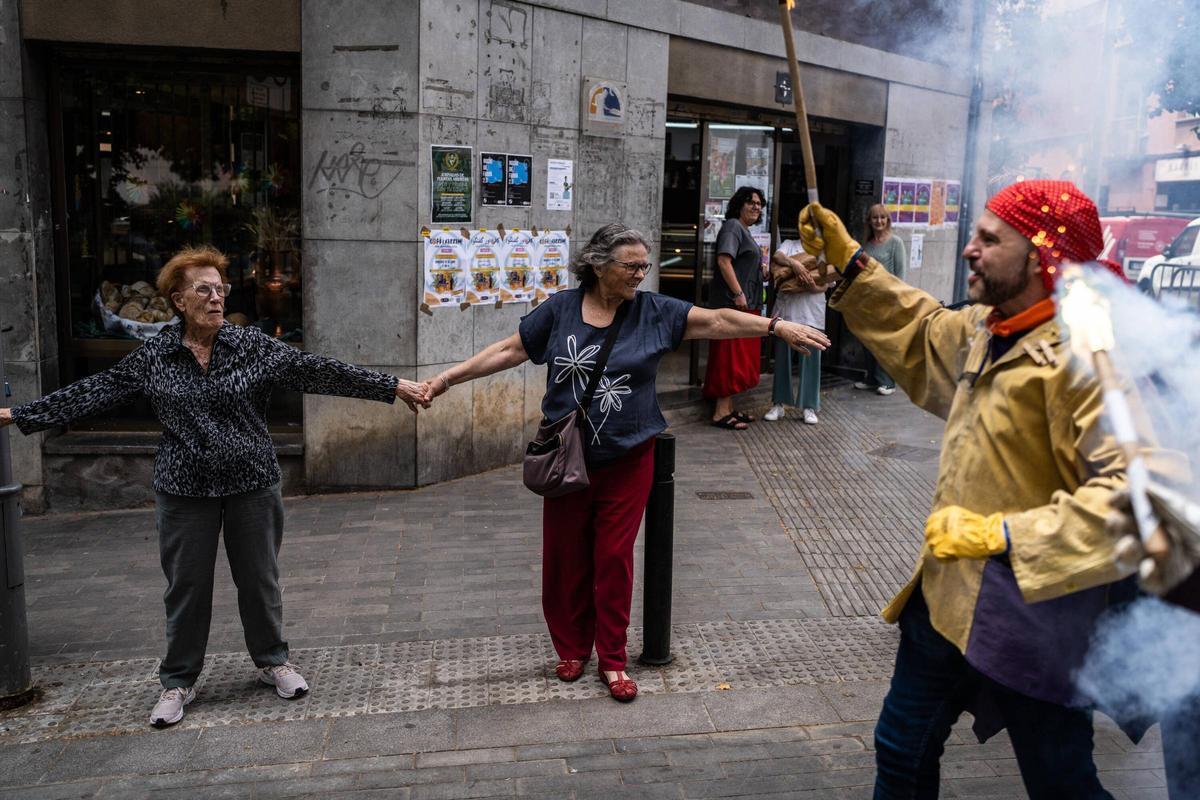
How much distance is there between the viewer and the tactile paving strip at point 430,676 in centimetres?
442

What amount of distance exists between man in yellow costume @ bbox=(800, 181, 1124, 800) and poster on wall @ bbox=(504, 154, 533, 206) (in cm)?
517

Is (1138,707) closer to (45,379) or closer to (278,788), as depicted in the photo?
(278,788)

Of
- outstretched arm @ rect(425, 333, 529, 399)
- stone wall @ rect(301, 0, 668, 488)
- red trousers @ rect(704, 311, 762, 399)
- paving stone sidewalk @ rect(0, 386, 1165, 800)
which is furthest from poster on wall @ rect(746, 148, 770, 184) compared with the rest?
outstretched arm @ rect(425, 333, 529, 399)

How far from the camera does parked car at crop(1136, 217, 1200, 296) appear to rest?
1452cm

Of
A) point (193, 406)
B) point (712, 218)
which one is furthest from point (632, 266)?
point (712, 218)

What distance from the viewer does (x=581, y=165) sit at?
843 centimetres

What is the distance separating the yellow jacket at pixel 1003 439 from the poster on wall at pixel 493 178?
15.3 ft

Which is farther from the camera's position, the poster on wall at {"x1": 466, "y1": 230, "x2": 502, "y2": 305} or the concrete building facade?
the poster on wall at {"x1": 466, "y1": 230, "x2": 502, "y2": 305}

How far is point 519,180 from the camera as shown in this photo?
797 cm

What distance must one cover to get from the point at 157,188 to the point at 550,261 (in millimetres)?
2736

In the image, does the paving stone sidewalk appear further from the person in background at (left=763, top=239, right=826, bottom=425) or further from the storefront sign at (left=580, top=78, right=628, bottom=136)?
the storefront sign at (left=580, top=78, right=628, bottom=136)

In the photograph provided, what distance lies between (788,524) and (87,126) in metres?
5.17

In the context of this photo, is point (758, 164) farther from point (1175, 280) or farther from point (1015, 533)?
point (1015, 533)

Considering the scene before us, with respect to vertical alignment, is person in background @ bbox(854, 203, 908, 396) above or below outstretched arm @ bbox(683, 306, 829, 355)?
above
